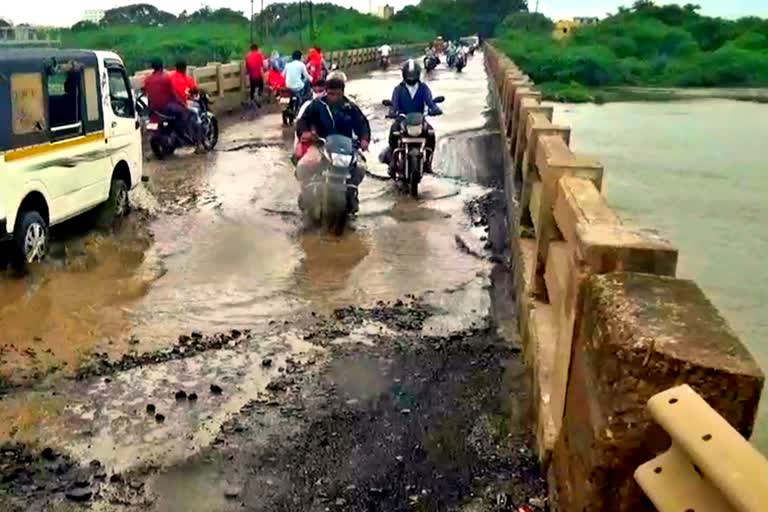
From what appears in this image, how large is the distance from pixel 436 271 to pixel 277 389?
3.07m

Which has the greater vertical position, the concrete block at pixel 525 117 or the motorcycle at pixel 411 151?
the concrete block at pixel 525 117

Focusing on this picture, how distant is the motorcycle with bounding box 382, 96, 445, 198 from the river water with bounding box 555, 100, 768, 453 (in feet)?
11.2

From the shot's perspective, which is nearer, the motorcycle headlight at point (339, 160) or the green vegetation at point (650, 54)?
the motorcycle headlight at point (339, 160)

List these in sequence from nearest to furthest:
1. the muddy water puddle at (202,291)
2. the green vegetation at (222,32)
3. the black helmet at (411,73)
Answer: the muddy water puddle at (202,291) < the black helmet at (411,73) < the green vegetation at (222,32)

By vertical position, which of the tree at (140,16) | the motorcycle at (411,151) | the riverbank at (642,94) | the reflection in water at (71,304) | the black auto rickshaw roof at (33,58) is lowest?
the riverbank at (642,94)

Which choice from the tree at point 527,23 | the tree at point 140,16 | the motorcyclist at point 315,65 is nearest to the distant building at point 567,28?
the tree at point 527,23

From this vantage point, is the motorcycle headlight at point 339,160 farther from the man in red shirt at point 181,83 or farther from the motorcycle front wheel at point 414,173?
the man in red shirt at point 181,83

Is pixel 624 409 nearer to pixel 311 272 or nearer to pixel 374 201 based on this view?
pixel 311 272

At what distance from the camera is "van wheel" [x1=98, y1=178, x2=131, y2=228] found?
31.5 feet

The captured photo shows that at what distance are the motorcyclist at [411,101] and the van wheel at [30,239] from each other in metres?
5.07

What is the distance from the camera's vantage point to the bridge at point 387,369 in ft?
9.08

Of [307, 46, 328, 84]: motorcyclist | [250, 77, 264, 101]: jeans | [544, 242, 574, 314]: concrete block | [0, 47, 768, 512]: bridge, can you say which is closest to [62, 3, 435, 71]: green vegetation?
[250, 77, 264, 101]: jeans

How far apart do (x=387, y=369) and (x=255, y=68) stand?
18555 mm

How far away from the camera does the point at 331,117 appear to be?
952cm
